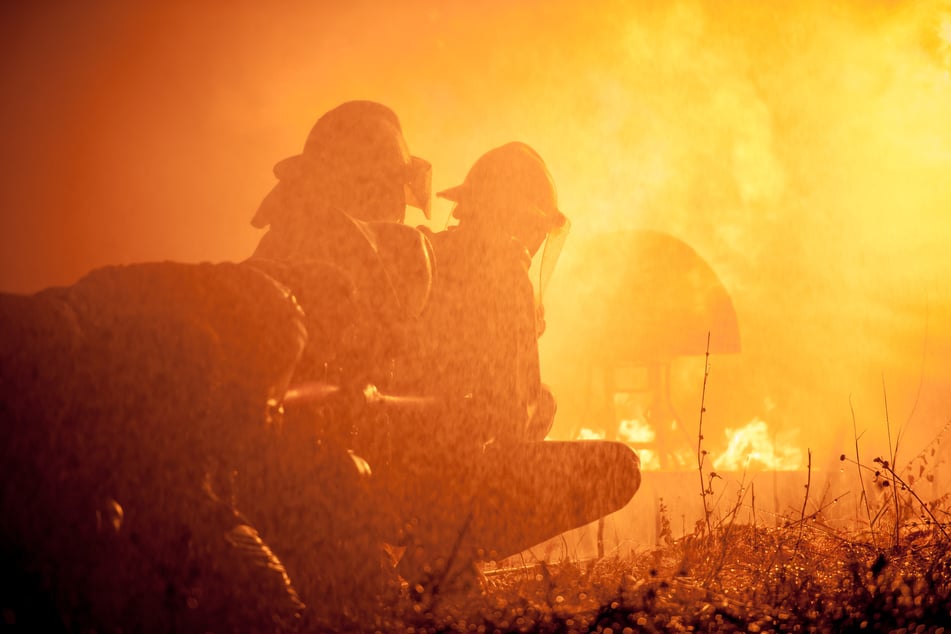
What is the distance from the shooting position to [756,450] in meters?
12.5

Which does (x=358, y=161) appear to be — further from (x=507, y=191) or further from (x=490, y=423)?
(x=490, y=423)

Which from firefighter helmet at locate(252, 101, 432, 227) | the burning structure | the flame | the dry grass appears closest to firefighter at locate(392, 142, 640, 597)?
the dry grass

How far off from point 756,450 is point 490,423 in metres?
9.46

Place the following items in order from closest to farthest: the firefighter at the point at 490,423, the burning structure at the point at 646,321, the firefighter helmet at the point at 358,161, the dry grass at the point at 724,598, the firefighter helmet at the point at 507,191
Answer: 1. the dry grass at the point at 724,598
2. the firefighter at the point at 490,423
3. the firefighter helmet at the point at 358,161
4. the firefighter helmet at the point at 507,191
5. the burning structure at the point at 646,321

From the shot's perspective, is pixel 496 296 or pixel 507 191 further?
pixel 507 191

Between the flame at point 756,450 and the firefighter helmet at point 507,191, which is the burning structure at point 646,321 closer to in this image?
the flame at point 756,450

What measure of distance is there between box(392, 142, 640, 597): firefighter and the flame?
8.07 metres

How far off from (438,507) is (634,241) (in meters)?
8.91

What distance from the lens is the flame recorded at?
12062 millimetres

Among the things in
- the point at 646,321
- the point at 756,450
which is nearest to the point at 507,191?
the point at 646,321

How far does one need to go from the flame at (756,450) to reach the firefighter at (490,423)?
8066 millimetres

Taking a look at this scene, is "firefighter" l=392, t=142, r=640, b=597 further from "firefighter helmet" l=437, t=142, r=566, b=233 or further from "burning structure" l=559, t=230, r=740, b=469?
"burning structure" l=559, t=230, r=740, b=469

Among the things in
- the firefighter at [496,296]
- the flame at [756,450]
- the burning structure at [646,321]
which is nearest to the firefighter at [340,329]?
the firefighter at [496,296]

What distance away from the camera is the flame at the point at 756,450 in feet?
39.6
